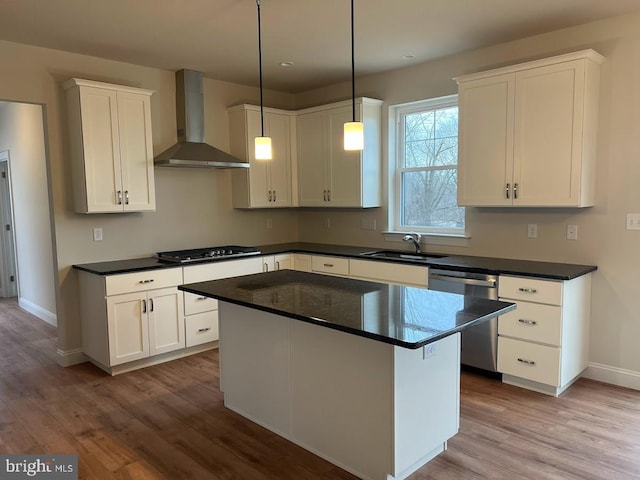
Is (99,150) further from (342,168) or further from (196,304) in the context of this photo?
(342,168)

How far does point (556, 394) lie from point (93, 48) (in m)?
4.40

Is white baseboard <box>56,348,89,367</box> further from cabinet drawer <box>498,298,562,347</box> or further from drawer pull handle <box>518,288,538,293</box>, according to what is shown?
drawer pull handle <box>518,288,538,293</box>

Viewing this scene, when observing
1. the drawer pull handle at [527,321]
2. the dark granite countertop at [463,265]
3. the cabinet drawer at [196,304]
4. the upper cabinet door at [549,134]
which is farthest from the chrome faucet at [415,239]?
the cabinet drawer at [196,304]

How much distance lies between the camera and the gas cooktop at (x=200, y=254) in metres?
4.19

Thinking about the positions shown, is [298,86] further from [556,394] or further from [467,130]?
[556,394]

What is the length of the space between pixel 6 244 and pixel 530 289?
705 cm

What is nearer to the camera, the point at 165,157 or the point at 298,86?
the point at 165,157

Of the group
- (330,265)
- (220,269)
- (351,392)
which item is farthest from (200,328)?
(351,392)

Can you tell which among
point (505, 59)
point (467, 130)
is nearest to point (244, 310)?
point (467, 130)

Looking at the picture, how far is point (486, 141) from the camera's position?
3717 mm

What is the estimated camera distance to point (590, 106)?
330 centimetres

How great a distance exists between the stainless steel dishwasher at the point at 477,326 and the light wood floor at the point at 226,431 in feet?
0.50
